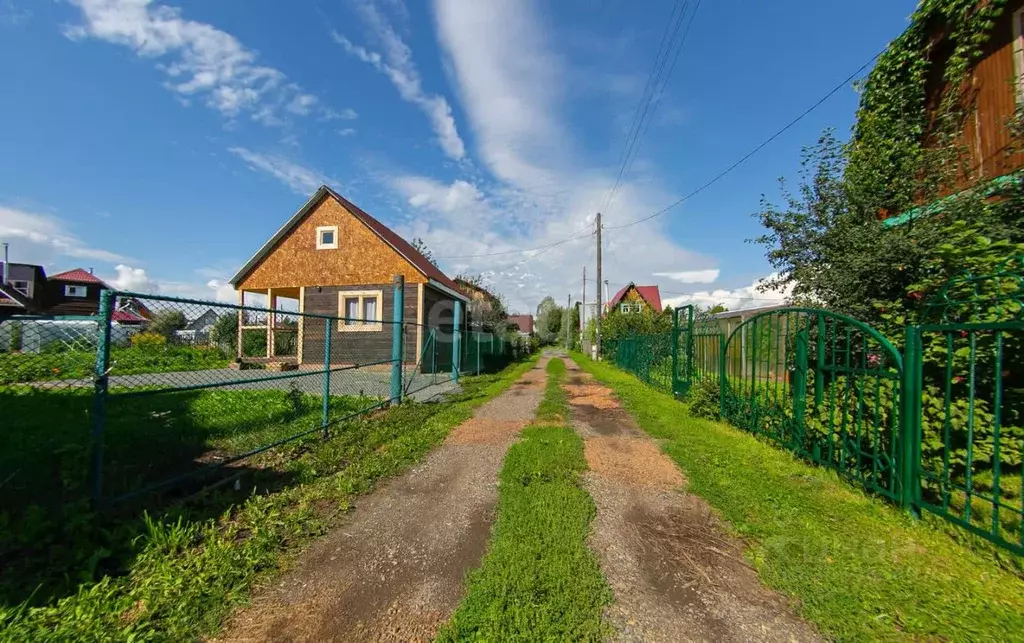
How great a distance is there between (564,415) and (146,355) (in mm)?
5944

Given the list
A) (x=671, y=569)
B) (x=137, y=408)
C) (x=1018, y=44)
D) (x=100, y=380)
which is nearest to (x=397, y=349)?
(x=137, y=408)

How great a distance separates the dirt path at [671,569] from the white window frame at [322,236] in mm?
13553

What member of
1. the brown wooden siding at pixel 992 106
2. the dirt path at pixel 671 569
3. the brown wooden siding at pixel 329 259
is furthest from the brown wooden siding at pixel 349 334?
the brown wooden siding at pixel 992 106

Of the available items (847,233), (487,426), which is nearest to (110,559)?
(487,426)

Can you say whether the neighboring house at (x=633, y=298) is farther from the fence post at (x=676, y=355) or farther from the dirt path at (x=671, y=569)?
the dirt path at (x=671, y=569)

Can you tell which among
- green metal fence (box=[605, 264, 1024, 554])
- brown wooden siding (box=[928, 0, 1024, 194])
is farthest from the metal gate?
brown wooden siding (box=[928, 0, 1024, 194])

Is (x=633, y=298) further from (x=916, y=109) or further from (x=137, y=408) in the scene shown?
(x=137, y=408)

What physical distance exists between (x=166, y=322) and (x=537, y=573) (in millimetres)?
3808

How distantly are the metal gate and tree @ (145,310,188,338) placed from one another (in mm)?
6181

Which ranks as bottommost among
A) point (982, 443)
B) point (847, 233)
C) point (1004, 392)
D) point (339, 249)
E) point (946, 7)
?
point (982, 443)

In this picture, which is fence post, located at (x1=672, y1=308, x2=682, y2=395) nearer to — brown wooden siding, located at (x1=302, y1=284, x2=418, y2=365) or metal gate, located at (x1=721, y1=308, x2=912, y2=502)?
metal gate, located at (x1=721, y1=308, x2=912, y2=502)

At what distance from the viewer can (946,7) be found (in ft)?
20.8

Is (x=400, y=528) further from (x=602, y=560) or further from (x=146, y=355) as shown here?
(x=146, y=355)

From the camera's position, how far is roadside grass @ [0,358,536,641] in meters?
1.97
